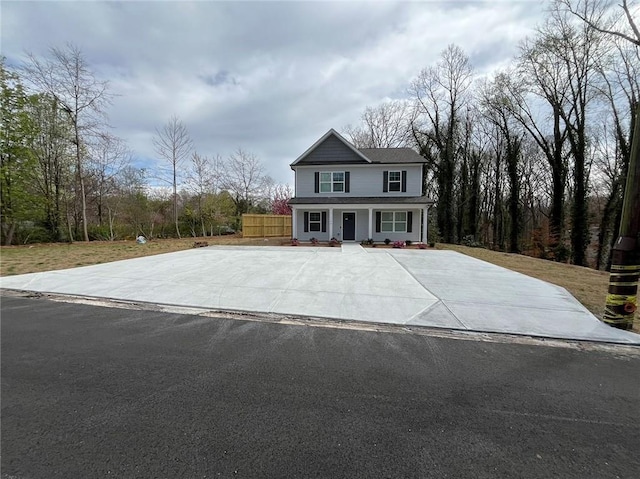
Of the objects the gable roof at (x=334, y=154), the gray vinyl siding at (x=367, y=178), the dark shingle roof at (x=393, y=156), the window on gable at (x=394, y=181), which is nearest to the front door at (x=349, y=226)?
the gray vinyl siding at (x=367, y=178)

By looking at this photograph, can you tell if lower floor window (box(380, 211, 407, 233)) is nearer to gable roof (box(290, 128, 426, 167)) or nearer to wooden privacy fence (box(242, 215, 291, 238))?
gable roof (box(290, 128, 426, 167))

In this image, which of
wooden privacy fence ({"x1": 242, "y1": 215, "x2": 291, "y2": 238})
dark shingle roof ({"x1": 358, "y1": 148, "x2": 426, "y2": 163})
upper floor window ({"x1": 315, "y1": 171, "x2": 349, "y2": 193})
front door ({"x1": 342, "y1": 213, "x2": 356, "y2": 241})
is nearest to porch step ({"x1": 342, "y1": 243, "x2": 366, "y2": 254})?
front door ({"x1": 342, "y1": 213, "x2": 356, "y2": 241})

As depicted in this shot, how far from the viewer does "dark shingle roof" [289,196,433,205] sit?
16609mm

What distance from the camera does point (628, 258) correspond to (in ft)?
14.3

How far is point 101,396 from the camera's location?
2510 mm

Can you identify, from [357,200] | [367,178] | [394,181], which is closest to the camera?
[357,200]

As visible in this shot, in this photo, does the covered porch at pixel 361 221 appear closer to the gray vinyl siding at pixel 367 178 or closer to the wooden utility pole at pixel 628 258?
the gray vinyl siding at pixel 367 178

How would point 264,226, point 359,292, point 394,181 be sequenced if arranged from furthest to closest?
point 264,226, point 394,181, point 359,292

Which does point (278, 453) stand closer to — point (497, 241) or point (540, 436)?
point (540, 436)

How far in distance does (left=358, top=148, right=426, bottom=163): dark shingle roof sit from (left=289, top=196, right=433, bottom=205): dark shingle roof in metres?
2.39

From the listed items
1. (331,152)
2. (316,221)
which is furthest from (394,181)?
(316,221)

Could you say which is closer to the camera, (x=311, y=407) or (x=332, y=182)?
(x=311, y=407)

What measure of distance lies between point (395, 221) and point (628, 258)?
13.4 meters

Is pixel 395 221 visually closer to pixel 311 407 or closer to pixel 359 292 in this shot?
pixel 359 292
